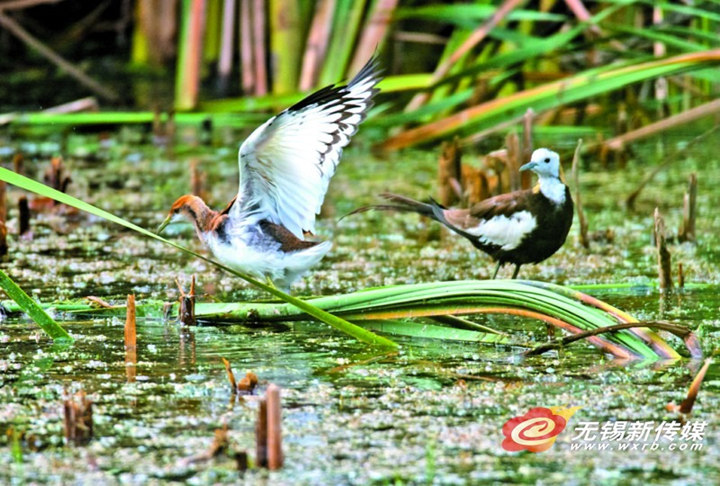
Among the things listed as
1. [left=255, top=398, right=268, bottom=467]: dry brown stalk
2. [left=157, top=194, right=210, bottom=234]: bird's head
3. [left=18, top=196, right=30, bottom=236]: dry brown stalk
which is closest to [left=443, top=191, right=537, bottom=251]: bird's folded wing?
[left=157, top=194, right=210, bottom=234]: bird's head

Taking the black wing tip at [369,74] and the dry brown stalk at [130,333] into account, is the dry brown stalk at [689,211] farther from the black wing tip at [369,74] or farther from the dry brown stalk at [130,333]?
the dry brown stalk at [130,333]

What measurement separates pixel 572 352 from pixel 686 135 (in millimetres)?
5757

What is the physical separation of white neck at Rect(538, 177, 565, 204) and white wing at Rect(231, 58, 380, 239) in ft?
2.66

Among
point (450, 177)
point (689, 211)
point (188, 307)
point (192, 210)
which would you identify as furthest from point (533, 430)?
point (450, 177)

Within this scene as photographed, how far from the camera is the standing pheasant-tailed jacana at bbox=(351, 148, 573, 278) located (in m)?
4.62

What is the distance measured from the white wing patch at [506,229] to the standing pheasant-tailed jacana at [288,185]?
745 millimetres

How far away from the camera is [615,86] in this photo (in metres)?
6.07

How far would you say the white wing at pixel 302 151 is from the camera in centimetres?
416

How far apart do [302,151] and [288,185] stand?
19cm

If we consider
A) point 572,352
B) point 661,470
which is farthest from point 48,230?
point 661,470

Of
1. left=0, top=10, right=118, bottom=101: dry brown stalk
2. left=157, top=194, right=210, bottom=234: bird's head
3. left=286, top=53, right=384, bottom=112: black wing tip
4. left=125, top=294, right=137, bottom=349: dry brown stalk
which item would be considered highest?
left=0, top=10, right=118, bottom=101: dry brown stalk

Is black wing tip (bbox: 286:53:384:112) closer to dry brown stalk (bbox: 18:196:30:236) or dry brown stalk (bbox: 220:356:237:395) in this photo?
dry brown stalk (bbox: 220:356:237:395)

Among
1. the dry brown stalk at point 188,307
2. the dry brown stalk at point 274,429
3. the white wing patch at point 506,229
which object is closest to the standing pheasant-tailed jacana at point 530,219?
the white wing patch at point 506,229

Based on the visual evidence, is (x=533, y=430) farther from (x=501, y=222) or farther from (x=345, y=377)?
(x=501, y=222)
